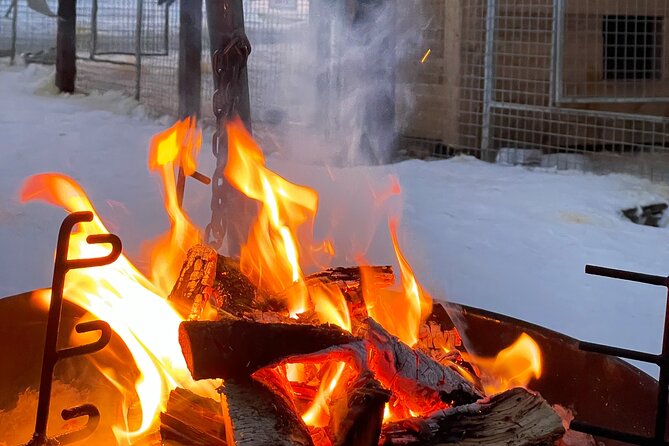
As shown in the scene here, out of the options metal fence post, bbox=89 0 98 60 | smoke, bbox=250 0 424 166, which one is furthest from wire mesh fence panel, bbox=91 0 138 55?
smoke, bbox=250 0 424 166

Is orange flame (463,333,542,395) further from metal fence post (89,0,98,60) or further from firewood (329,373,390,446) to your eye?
metal fence post (89,0,98,60)

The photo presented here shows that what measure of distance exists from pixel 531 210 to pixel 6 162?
2.30 metres

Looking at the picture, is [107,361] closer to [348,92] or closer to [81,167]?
[81,167]

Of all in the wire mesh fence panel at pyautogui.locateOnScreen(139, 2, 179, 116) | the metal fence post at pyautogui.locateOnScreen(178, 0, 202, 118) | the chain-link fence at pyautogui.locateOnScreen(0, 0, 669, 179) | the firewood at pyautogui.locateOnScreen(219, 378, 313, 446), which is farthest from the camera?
the wire mesh fence panel at pyautogui.locateOnScreen(139, 2, 179, 116)

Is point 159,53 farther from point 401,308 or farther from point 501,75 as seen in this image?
point 401,308

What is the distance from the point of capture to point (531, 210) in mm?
3326

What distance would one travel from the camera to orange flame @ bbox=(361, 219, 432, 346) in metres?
1.62

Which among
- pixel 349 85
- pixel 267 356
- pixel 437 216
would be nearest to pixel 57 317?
pixel 267 356

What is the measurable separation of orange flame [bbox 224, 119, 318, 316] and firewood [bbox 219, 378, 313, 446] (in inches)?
17.8

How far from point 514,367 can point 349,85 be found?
8.45 ft

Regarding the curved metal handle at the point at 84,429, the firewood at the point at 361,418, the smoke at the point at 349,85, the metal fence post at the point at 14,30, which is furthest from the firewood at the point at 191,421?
the metal fence post at the point at 14,30

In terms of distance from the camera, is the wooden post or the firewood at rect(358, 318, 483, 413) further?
the wooden post

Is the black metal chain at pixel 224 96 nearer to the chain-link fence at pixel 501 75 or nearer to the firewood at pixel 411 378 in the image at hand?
the firewood at pixel 411 378

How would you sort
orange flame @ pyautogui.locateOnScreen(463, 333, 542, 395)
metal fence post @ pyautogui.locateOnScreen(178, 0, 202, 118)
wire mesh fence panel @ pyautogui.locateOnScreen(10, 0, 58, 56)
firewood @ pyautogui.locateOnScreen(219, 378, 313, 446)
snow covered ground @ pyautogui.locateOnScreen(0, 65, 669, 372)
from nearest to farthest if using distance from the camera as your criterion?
firewood @ pyautogui.locateOnScreen(219, 378, 313, 446) < orange flame @ pyautogui.locateOnScreen(463, 333, 542, 395) < snow covered ground @ pyautogui.locateOnScreen(0, 65, 669, 372) < wire mesh fence panel @ pyautogui.locateOnScreen(10, 0, 58, 56) < metal fence post @ pyautogui.locateOnScreen(178, 0, 202, 118)
